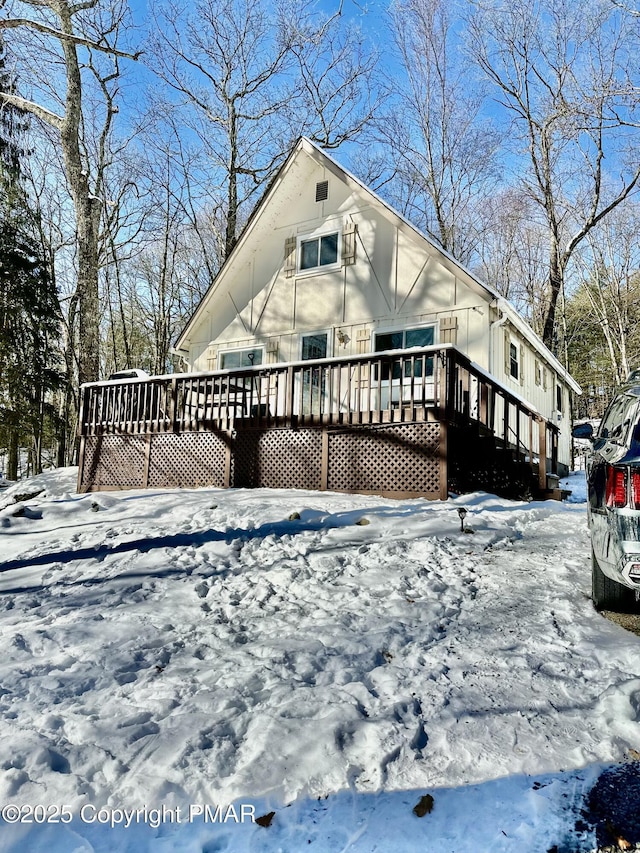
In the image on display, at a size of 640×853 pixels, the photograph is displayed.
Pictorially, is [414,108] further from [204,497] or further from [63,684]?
[63,684]

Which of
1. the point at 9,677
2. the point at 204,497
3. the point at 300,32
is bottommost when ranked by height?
the point at 9,677

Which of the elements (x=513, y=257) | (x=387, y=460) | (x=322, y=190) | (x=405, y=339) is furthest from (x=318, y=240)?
(x=513, y=257)

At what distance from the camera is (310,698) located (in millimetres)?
2480

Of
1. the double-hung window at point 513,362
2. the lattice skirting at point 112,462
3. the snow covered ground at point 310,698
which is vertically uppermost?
the double-hung window at point 513,362

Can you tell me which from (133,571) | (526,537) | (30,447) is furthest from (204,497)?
(30,447)

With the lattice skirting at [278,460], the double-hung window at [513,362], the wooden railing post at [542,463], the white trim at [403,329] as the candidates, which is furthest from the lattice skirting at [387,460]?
the double-hung window at [513,362]

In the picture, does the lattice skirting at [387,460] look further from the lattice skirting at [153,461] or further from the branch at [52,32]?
the branch at [52,32]

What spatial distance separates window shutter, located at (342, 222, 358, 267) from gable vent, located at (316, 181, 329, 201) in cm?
105

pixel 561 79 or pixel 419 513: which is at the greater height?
pixel 561 79

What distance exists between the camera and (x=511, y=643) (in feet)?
9.98

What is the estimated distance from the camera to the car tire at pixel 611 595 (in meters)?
3.32

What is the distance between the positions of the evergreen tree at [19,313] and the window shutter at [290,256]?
725 centimetres

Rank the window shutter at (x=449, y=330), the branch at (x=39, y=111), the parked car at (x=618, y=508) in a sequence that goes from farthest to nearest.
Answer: the branch at (x=39, y=111) → the window shutter at (x=449, y=330) → the parked car at (x=618, y=508)

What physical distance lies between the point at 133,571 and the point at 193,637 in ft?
4.81
